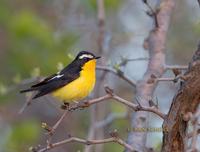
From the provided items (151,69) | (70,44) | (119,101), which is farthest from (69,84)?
(70,44)

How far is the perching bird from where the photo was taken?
4.55 metres

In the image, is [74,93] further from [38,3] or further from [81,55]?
[38,3]

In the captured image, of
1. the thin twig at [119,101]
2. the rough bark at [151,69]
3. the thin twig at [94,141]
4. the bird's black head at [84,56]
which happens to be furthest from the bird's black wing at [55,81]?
the thin twig at [119,101]

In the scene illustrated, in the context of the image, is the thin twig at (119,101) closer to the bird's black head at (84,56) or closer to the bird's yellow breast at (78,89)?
the bird's yellow breast at (78,89)

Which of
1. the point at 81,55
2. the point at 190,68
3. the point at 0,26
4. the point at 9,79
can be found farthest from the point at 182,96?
the point at 0,26

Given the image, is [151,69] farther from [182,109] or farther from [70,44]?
[70,44]

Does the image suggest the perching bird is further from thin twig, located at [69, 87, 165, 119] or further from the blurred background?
the blurred background

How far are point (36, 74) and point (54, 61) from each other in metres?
3.39

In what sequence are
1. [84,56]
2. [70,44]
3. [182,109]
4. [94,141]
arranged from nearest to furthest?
1. [182,109]
2. [94,141]
3. [84,56]
4. [70,44]

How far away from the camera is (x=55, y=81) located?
181 inches

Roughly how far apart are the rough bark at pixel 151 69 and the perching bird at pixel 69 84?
0.47m

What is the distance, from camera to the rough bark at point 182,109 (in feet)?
8.75

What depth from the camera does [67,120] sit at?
8359 mm

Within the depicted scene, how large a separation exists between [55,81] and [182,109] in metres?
1.94
